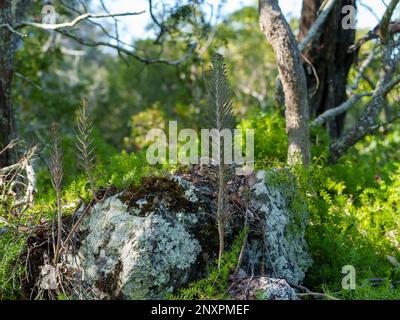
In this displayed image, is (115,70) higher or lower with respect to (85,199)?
higher

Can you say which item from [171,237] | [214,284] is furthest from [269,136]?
[214,284]

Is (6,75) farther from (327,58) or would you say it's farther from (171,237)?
(327,58)

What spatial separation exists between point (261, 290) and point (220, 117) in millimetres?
1203

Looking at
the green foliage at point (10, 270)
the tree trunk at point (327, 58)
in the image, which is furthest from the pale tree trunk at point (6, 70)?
the tree trunk at point (327, 58)

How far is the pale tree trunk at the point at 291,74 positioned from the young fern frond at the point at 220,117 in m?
2.18

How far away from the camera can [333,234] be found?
5277mm

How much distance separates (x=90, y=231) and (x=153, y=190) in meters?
0.57

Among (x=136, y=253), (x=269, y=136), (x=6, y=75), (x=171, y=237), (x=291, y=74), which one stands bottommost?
(x=136, y=253)

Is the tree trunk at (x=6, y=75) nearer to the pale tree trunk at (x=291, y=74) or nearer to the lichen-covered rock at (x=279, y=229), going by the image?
the pale tree trunk at (x=291, y=74)

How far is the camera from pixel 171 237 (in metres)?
4.15

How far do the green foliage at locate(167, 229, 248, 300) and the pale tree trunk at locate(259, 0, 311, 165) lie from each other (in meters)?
2.20

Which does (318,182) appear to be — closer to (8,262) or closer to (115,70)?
(8,262)

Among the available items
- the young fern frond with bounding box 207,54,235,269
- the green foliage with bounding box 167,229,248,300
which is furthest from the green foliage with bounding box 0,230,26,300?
the young fern frond with bounding box 207,54,235,269
